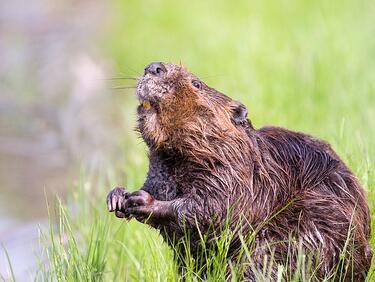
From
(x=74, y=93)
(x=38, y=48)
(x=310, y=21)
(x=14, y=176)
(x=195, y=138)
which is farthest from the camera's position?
(x=38, y=48)

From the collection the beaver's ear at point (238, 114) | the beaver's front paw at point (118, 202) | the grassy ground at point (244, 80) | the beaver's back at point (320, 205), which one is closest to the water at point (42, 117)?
the grassy ground at point (244, 80)

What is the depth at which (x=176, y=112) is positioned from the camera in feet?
12.8

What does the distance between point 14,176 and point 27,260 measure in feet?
6.39

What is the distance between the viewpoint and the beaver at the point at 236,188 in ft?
12.4

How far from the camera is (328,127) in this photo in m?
6.30

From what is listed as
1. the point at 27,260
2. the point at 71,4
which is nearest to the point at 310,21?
the point at 27,260

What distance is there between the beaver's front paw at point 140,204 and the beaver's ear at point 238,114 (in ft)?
1.49

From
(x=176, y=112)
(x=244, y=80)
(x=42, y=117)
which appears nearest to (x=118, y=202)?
(x=176, y=112)

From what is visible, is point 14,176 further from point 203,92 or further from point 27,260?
point 203,92

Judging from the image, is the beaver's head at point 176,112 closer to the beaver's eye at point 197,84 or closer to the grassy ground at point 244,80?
the beaver's eye at point 197,84

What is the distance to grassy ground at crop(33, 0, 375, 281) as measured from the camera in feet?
14.5

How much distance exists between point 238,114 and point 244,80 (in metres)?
3.80

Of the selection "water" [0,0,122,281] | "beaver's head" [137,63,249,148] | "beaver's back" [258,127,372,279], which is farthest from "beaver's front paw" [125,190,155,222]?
"water" [0,0,122,281]

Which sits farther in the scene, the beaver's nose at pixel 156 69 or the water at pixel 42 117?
the water at pixel 42 117
